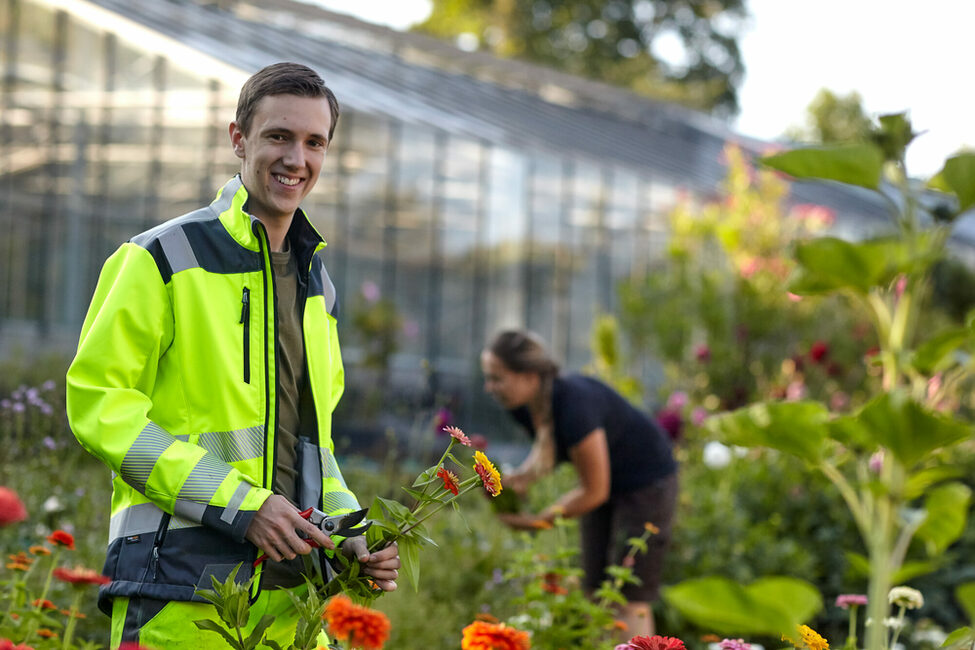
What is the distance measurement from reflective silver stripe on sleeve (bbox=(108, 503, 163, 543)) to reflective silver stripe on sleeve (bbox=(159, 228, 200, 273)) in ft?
1.20

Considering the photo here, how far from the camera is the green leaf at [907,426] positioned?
1009mm

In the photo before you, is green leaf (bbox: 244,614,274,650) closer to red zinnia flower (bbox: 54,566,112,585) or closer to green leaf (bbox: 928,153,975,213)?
red zinnia flower (bbox: 54,566,112,585)

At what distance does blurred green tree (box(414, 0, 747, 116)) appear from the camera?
24.1m

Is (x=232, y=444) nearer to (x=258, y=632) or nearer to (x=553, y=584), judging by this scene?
(x=258, y=632)

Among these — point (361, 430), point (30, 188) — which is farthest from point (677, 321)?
point (30, 188)

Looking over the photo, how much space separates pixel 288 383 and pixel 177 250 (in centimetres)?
29

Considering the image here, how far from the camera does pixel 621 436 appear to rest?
3666 millimetres

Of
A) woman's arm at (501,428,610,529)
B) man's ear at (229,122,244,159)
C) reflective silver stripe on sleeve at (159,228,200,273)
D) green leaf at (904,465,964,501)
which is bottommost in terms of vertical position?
woman's arm at (501,428,610,529)

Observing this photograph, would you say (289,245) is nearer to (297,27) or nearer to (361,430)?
(361,430)

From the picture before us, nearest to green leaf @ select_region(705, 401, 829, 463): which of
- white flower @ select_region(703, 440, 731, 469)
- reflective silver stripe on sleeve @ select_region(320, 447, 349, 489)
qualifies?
reflective silver stripe on sleeve @ select_region(320, 447, 349, 489)

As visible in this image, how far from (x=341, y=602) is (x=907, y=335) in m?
0.71

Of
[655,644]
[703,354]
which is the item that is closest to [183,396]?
[655,644]

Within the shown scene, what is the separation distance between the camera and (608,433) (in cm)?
363

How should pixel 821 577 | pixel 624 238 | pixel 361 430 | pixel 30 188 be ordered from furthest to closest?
pixel 624 238 < pixel 30 188 < pixel 361 430 < pixel 821 577
